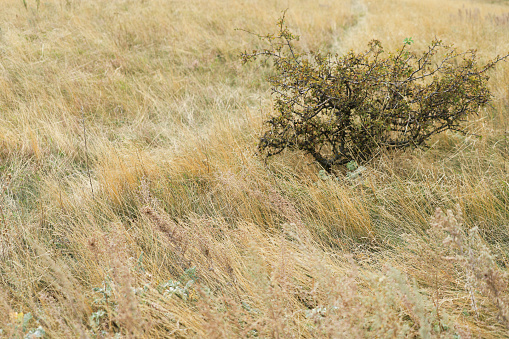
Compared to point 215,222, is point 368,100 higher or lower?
higher

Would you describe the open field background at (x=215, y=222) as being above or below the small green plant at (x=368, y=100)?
below

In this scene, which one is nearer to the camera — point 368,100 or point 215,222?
point 215,222

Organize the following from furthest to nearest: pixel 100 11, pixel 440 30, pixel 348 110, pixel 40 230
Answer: pixel 100 11 < pixel 440 30 < pixel 348 110 < pixel 40 230

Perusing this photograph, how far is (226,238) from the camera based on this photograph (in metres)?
2.45

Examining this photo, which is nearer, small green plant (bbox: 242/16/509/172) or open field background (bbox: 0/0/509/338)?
open field background (bbox: 0/0/509/338)

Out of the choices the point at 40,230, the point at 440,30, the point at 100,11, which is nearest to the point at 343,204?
the point at 40,230

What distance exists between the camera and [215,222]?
8.41 feet

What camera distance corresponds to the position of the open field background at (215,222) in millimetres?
1564

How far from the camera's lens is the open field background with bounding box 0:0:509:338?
1.56 metres

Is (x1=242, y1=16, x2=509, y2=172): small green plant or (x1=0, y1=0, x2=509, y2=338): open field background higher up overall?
(x1=242, y1=16, x2=509, y2=172): small green plant

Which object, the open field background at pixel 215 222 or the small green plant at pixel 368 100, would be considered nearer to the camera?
the open field background at pixel 215 222

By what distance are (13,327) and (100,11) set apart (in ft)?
27.8

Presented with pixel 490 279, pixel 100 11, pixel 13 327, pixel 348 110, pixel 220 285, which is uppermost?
pixel 100 11

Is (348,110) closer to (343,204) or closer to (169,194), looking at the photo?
(343,204)
